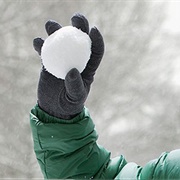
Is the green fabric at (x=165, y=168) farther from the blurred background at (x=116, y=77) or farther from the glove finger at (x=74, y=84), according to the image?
the blurred background at (x=116, y=77)

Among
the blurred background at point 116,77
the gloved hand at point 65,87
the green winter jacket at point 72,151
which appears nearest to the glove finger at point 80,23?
the gloved hand at point 65,87

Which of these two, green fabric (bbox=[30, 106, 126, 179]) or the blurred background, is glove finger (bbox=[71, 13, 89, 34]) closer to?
green fabric (bbox=[30, 106, 126, 179])

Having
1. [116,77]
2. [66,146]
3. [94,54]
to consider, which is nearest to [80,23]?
[94,54]

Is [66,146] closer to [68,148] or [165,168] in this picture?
[68,148]

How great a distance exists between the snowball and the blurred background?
24.6 inches

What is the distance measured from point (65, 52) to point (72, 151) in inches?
6.5

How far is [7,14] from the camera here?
4.51 feet

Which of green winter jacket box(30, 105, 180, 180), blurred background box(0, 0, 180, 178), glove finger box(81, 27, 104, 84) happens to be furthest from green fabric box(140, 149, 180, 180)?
blurred background box(0, 0, 180, 178)

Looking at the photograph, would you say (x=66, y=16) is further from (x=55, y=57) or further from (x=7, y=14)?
(x=55, y=57)

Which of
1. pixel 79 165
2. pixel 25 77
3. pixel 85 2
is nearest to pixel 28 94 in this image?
pixel 25 77

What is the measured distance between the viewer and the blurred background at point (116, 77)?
124 centimetres

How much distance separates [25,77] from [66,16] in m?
0.22

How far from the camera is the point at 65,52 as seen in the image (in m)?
0.61

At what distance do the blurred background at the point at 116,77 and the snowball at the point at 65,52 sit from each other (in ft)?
2.05
